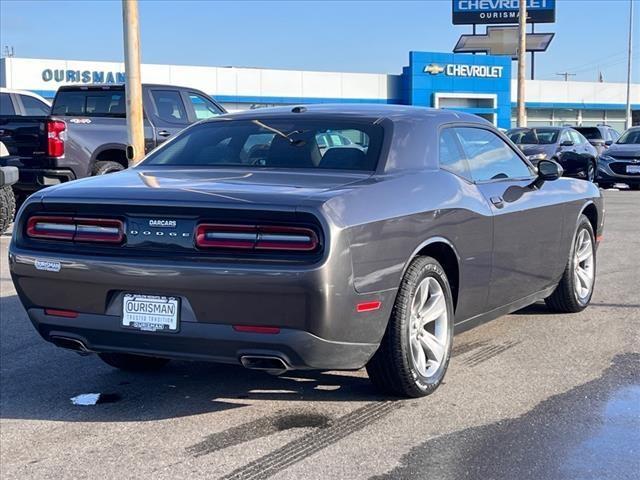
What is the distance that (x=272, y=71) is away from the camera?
152 feet

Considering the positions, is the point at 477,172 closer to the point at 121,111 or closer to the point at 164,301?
the point at 164,301

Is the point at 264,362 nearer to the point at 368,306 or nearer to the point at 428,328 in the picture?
the point at 368,306

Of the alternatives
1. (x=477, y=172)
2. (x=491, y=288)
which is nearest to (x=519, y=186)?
(x=477, y=172)

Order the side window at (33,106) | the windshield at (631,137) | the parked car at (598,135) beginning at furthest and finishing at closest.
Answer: the parked car at (598,135), the windshield at (631,137), the side window at (33,106)

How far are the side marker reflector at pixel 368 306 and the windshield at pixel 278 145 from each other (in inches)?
33.9

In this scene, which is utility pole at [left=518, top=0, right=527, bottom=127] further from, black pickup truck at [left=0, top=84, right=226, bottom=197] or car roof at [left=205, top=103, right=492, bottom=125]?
car roof at [left=205, top=103, right=492, bottom=125]

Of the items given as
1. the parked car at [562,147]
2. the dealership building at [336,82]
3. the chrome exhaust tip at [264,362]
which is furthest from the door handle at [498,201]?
the dealership building at [336,82]

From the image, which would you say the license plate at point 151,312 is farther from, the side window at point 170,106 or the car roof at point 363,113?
the side window at point 170,106

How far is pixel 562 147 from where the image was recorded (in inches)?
875

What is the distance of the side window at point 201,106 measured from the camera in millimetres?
14102

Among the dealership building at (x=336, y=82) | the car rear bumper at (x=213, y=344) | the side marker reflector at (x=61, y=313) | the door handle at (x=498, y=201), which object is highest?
the dealership building at (x=336, y=82)

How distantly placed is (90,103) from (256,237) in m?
11.1

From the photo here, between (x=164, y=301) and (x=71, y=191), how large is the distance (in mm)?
846

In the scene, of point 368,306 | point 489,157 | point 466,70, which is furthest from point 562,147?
point 466,70
